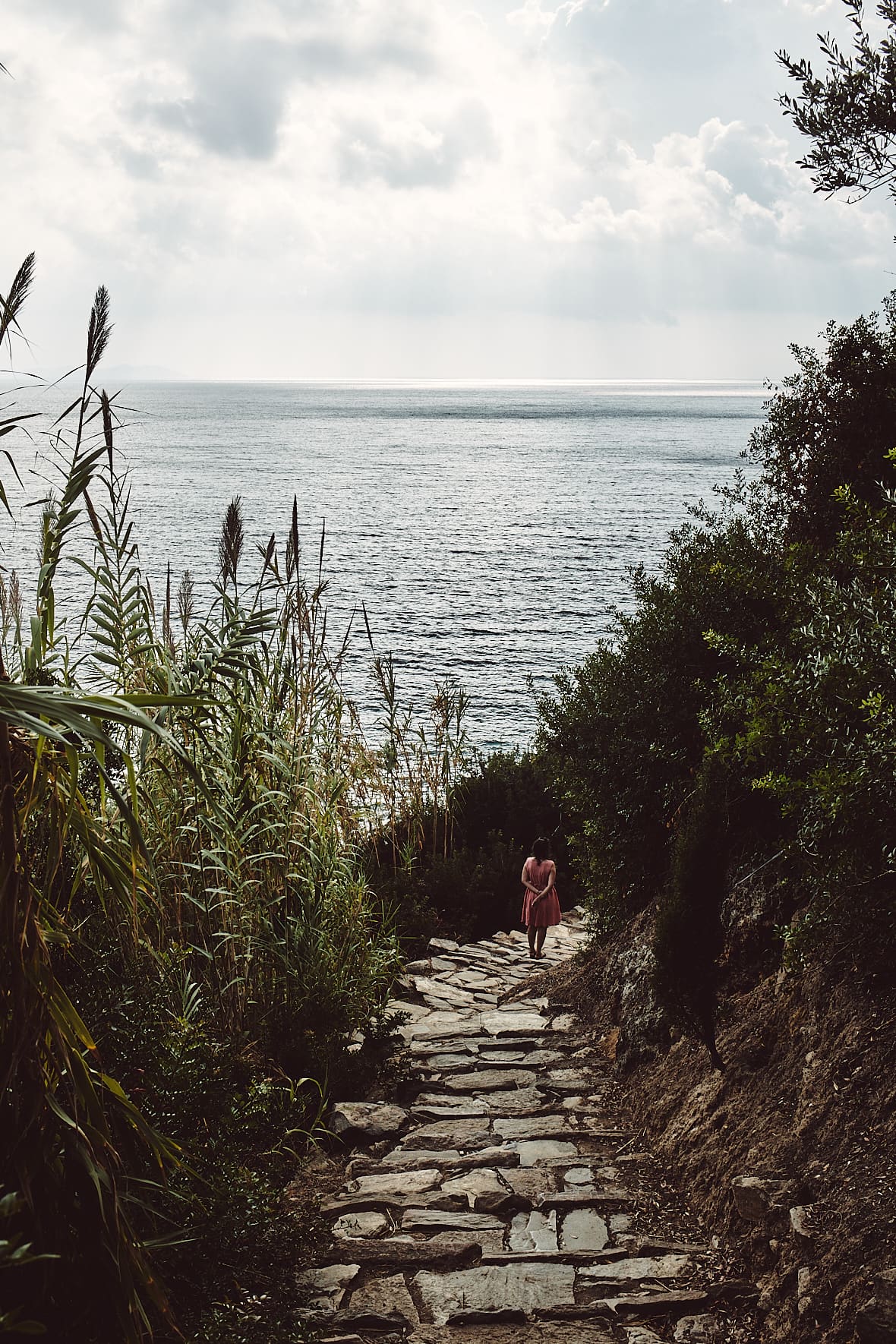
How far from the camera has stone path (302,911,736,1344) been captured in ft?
10.3

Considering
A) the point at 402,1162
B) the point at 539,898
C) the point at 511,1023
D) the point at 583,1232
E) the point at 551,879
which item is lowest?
the point at 511,1023

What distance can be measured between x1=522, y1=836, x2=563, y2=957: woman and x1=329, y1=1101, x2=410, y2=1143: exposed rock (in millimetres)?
3595

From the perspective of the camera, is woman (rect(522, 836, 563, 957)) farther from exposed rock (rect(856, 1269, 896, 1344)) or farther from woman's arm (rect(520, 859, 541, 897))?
exposed rock (rect(856, 1269, 896, 1344))

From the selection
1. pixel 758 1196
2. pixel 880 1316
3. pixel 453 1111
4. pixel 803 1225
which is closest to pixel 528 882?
pixel 453 1111

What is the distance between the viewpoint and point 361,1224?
3760 mm

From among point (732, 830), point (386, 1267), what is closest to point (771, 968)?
point (732, 830)

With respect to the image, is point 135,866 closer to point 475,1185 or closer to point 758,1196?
point 758,1196

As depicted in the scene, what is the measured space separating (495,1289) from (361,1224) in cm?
66

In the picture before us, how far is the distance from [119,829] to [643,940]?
9.96 feet

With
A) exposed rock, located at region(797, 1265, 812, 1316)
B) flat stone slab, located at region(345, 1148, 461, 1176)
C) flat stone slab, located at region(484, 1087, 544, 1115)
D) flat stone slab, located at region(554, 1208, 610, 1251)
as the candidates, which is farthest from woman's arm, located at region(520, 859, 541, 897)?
exposed rock, located at region(797, 1265, 812, 1316)

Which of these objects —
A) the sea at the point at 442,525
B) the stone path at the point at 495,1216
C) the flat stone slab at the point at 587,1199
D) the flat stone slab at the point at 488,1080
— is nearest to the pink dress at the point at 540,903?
the sea at the point at 442,525

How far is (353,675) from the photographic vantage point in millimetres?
23844

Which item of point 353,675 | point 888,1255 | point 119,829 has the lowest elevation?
point 353,675

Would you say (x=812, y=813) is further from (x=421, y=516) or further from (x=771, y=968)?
(x=421, y=516)
